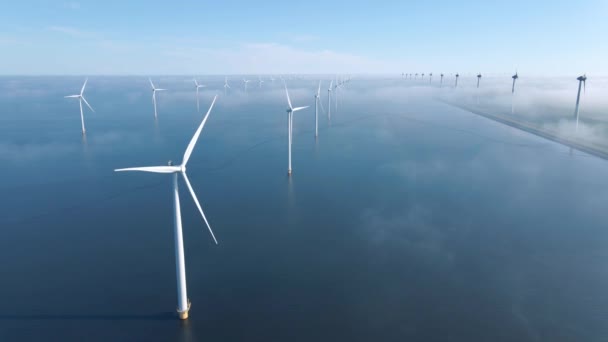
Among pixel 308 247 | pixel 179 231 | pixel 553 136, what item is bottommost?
pixel 308 247

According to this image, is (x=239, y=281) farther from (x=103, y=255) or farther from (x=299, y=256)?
(x=103, y=255)

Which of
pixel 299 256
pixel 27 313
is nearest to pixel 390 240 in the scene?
pixel 299 256

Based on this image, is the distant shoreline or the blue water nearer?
the blue water

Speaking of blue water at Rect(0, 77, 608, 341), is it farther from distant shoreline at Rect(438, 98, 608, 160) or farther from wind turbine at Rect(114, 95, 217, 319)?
distant shoreline at Rect(438, 98, 608, 160)

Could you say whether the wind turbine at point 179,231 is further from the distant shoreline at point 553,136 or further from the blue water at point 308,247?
the distant shoreline at point 553,136

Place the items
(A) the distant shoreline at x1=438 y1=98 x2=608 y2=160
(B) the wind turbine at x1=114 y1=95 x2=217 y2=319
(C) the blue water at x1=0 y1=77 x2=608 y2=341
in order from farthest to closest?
(A) the distant shoreline at x1=438 y1=98 x2=608 y2=160 → (C) the blue water at x1=0 y1=77 x2=608 y2=341 → (B) the wind turbine at x1=114 y1=95 x2=217 y2=319

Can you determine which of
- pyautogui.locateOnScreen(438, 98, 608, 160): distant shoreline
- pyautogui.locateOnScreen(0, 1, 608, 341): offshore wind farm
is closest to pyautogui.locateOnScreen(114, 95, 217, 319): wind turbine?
pyautogui.locateOnScreen(0, 1, 608, 341): offshore wind farm

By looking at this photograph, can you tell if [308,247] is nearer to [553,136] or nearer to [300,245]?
[300,245]

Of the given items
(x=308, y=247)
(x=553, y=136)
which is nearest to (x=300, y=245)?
(x=308, y=247)
